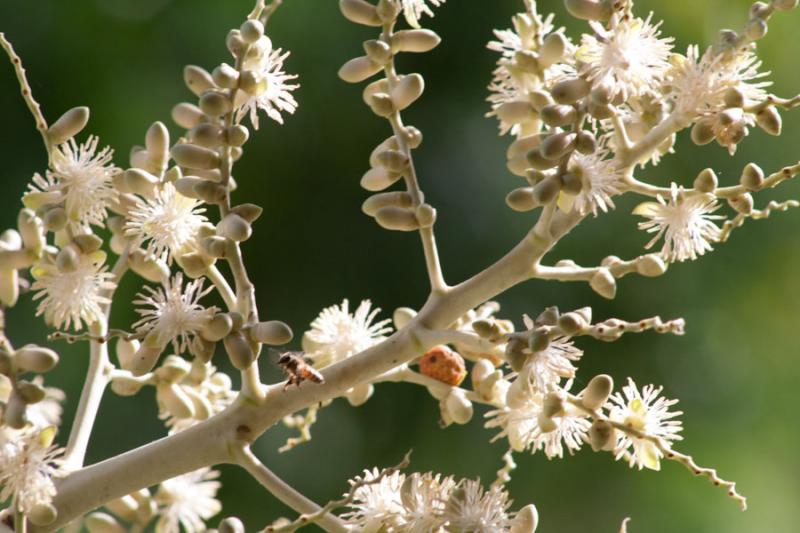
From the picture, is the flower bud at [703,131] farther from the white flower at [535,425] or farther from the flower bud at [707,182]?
the white flower at [535,425]

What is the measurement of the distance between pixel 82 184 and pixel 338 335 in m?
0.21

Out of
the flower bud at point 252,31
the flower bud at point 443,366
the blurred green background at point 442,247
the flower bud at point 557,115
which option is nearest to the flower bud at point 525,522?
the flower bud at point 443,366

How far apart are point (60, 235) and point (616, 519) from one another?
1.93 m

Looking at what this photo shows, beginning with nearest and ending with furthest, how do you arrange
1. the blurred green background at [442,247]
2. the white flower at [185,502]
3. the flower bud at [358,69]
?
1. the flower bud at [358,69]
2. the white flower at [185,502]
3. the blurred green background at [442,247]

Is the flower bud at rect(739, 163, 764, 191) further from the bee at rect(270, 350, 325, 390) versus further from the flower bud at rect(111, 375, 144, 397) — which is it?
the flower bud at rect(111, 375, 144, 397)

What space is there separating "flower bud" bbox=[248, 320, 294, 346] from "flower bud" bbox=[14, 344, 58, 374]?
4.2 inches

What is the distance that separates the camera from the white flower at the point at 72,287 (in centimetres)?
64

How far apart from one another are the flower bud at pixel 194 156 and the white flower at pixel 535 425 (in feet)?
0.71

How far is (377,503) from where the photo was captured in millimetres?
659

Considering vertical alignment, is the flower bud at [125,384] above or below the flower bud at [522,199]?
below

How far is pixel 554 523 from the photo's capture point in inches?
94.2

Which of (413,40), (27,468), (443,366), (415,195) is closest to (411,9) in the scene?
(413,40)

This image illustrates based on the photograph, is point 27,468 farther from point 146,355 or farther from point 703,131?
point 703,131

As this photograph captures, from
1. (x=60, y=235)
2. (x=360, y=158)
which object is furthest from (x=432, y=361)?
(x=360, y=158)
